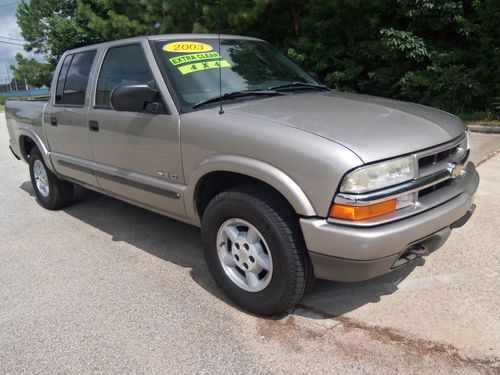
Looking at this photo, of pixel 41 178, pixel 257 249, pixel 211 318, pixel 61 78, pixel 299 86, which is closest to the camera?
pixel 257 249

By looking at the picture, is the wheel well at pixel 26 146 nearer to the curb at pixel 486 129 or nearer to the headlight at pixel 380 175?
the headlight at pixel 380 175

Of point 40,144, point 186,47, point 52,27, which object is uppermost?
point 52,27

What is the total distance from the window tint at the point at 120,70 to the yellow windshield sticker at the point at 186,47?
0.22 m

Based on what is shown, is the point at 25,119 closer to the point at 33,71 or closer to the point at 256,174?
the point at 256,174

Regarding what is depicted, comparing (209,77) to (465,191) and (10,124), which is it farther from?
(10,124)

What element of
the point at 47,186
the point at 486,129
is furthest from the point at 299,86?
the point at 486,129

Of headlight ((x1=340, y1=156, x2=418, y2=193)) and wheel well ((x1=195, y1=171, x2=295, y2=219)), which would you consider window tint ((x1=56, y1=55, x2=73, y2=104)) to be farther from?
headlight ((x1=340, y1=156, x2=418, y2=193))

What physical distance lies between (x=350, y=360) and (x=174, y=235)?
2374 mm

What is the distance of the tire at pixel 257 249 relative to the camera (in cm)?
258

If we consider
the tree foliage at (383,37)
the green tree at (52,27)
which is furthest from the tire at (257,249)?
the green tree at (52,27)

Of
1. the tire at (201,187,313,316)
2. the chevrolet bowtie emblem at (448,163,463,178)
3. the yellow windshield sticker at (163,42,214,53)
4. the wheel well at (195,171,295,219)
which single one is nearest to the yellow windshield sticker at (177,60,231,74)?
the yellow windshield sticker at (163,42,214,53)

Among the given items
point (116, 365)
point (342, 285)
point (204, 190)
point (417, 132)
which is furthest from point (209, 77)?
point (116, 365)

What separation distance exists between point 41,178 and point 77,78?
1.67 meters

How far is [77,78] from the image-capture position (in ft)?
14.4
